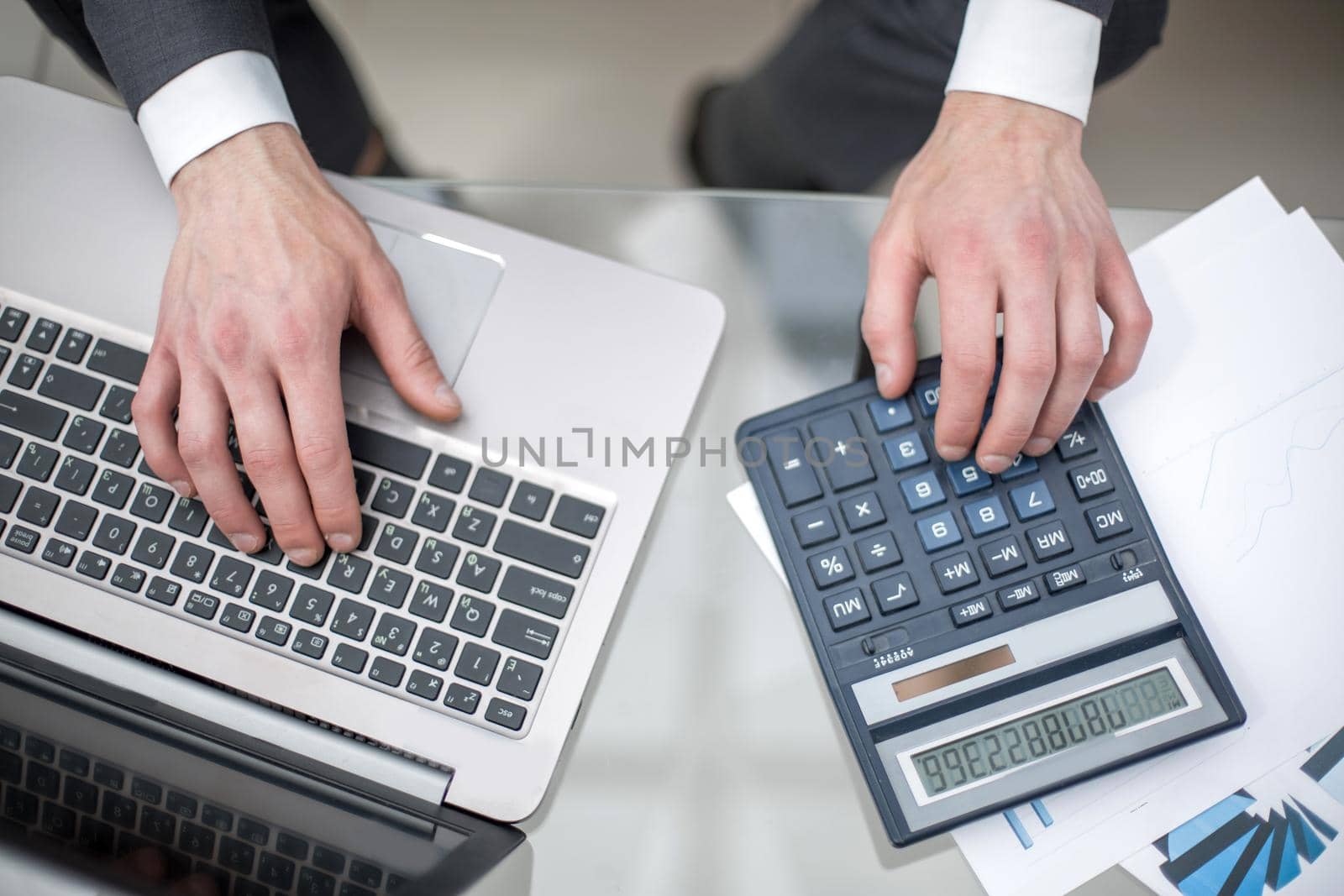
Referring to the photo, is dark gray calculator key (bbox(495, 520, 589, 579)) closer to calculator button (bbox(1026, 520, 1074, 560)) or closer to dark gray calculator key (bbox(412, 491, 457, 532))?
dark gray calculator key (bbox(412, 491, 457, 532))

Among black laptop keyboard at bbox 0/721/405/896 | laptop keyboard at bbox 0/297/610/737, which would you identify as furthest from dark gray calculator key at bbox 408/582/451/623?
black laptop keyboard at bbox 0/721/405/896

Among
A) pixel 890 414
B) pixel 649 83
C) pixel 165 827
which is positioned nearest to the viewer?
pixel 165 827

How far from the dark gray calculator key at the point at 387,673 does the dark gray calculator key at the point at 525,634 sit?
0.05 metres

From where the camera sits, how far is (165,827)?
15.6 inches

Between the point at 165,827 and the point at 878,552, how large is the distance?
35cm

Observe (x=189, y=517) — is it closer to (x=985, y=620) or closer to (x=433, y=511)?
(x=433, y=511)

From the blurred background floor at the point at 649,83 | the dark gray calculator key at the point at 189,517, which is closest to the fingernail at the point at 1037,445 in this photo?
the dark gray calculator key at the point at 189,517

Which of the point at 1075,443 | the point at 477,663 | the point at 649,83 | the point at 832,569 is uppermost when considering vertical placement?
the point at 649,83

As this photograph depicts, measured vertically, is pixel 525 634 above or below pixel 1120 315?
below

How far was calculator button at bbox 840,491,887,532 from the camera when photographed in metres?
0.48

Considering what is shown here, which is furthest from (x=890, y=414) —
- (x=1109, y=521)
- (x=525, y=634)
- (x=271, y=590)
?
(x=271, y=590)

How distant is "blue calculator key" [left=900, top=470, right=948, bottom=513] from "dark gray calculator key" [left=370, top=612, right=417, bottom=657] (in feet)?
0.87

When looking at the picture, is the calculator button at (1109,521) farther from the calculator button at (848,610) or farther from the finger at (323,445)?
the finger at (323,445)

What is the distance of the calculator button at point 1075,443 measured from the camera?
1.60 feet
